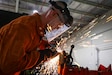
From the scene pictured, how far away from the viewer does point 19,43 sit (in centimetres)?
116

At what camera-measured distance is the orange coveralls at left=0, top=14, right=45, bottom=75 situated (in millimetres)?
1128

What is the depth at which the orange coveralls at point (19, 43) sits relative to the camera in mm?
1128

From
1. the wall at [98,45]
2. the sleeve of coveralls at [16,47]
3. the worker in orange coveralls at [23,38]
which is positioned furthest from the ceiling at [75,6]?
the sleeve of coveralls at [16,47]

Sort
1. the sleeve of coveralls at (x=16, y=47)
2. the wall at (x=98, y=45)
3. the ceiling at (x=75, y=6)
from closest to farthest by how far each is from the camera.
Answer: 1. the sleeve of coveralls at (x=16, y=47)
2. the wall at (x=98, y=45)
3. the ceiling at (x=75, y=6)

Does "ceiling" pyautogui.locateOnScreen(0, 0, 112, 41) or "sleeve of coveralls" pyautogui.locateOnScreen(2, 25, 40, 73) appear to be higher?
"ceiling" pyautogui.locateOnScreen(0, 0, 112, 41)

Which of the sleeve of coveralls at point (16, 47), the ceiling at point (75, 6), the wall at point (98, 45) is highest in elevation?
the ceiling at point (75, 6)

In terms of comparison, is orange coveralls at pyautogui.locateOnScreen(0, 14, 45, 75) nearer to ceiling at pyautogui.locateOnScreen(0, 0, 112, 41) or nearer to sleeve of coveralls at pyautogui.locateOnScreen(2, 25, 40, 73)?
sleeve of coveralls at pyautogui.locateOnScreen(2, 25, 40, 73)

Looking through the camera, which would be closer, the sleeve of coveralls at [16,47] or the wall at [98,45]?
the sleeve of coveralls at [16,47]

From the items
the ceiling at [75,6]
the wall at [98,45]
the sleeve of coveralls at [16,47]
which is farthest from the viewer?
the ceiling at [75,6]

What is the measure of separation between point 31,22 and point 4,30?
0.21m

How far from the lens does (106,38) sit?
4215 millimetres

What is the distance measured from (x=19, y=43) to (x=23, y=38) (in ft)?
0.20

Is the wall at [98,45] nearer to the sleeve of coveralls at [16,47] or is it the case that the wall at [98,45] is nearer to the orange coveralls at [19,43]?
the orange coveralls at [19,43]

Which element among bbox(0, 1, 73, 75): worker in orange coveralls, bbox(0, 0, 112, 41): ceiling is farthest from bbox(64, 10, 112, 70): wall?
bbox(0, 1, 73, 75): worker in orange coveralls
